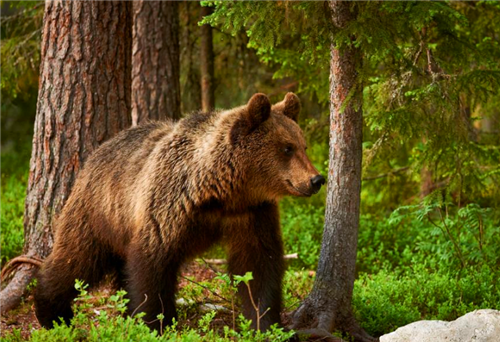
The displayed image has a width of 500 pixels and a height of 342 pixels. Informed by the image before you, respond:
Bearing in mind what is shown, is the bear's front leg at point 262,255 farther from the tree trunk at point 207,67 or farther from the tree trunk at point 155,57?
the tree trunk at point 207,67

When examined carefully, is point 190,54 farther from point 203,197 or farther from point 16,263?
point 203,197

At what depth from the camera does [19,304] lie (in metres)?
7.99

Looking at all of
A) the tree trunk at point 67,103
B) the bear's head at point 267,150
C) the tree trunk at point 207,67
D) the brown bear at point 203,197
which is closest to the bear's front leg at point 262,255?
the brown bear at point 203,197

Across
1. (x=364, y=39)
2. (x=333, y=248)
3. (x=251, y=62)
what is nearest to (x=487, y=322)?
(x=333, y=248)

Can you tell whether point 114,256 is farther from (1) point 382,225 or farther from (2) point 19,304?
(1) point 382,225

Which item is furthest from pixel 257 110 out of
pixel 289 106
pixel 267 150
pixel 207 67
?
pixel 207 67

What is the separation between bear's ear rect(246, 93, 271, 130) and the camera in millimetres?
6008

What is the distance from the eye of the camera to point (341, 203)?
21.5 feet

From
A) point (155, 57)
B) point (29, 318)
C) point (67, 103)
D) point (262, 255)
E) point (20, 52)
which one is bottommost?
point (29, 318)

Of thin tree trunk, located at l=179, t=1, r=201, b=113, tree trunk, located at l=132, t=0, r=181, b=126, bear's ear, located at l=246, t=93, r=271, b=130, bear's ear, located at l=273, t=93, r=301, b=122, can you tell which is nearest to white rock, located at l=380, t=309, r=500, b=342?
bear's ear, located at l=246, t=93, r=271, b=130

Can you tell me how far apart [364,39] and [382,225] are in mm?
4738

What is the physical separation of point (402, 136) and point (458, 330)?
2.13 metres

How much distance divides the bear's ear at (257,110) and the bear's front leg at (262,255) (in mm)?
775

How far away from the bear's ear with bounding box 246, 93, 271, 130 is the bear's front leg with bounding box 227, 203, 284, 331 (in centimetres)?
78
